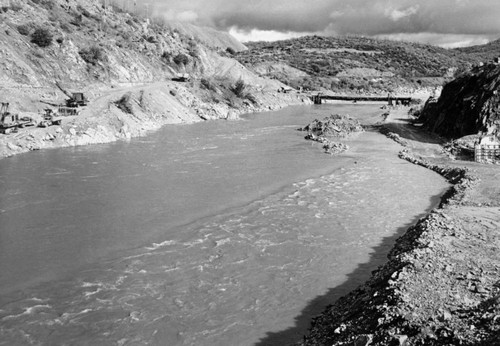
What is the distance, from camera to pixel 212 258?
15062 mm

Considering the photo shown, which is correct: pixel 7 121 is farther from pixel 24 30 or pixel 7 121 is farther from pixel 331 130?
pixel 331 130

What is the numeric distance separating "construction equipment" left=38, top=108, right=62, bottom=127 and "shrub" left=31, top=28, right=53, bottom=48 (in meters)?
14.9

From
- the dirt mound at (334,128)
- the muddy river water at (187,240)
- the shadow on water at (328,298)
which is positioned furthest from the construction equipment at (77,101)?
the shadow on water at (328,298)

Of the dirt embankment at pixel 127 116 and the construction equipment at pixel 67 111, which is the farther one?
the construction equipment at pixel 67 111

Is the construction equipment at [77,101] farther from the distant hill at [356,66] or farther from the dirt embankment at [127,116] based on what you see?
the distant hill at [356,66]

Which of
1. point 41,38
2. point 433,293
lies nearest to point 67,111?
point 41,38

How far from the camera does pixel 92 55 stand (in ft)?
182

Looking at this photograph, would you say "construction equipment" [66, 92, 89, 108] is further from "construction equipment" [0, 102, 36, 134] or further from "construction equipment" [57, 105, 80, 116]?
"construction equipment" [0, 102, 36, 134]

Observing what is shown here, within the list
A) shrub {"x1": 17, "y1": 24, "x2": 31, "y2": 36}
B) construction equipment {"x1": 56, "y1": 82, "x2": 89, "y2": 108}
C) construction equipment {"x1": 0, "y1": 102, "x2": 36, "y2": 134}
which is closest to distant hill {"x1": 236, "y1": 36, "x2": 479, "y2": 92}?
shrub {"x1": 17, "y1": 24, "x2": 31, "y2": 36}

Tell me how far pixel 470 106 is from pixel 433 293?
102 feet

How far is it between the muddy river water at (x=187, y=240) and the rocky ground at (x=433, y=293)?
1218 mm

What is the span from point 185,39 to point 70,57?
38.2m

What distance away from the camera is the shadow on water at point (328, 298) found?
10789mm

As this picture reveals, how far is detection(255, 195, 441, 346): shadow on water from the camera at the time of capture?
10.8 metres
